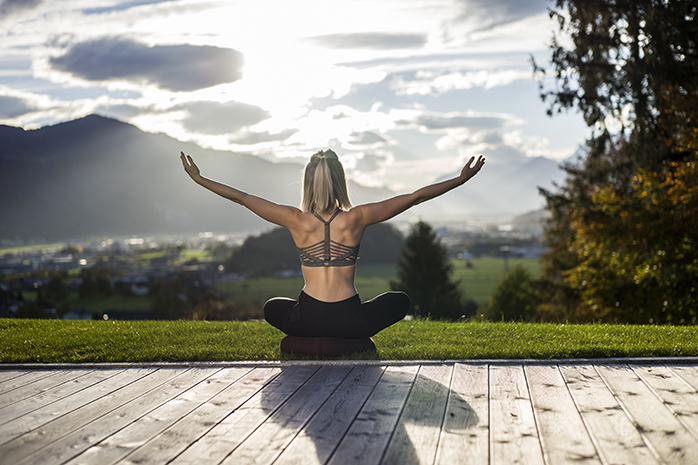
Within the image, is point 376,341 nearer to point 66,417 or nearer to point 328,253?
point 328,253

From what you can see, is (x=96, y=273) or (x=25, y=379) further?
(x=96, y=273)

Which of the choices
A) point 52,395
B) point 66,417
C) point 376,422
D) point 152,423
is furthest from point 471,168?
point 52,395

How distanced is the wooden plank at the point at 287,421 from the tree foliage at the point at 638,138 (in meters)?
10.4

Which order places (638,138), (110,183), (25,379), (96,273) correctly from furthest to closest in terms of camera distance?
1. (110,183)
2. (96,273)
3. (638,138)
4. (25,379)

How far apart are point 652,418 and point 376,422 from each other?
1.60 m

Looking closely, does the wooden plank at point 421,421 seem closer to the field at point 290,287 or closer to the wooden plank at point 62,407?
the wooden plank at point 62,407

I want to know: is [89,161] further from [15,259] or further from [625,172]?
[625,172]

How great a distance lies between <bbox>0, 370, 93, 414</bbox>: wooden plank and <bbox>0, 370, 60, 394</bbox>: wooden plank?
0.05 meters

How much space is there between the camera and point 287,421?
317 centimetres

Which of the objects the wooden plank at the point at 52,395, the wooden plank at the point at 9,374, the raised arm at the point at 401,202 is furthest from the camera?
the raised arm at the point at 401,202

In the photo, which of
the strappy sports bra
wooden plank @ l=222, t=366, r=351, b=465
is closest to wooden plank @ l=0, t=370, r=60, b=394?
wooden plank @ l=222, t=366, r=351, b=465

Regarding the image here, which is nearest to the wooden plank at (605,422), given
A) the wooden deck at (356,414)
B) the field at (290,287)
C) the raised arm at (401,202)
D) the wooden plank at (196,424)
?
the wooden deck at (356,414)

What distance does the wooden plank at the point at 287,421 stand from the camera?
2.66 meters

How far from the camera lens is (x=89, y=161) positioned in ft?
221
